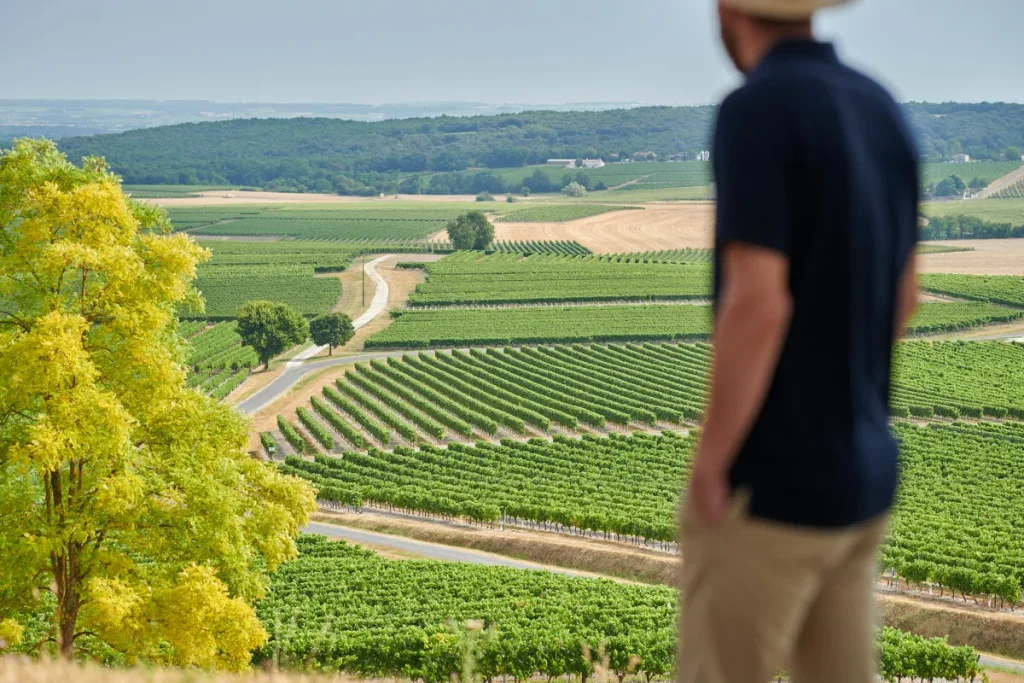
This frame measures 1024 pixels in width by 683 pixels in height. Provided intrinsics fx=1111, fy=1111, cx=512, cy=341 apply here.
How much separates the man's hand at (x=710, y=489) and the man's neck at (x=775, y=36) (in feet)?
3.78

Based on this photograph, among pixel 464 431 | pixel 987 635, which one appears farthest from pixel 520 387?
pixel 987 635

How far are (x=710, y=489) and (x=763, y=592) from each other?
1.08 ft

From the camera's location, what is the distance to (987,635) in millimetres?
28750

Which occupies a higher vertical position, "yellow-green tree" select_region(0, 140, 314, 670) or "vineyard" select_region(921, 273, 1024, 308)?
"yellow-green tree" select_region(0, 140, 314, 670)

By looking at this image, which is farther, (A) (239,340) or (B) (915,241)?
(A) (239,340)

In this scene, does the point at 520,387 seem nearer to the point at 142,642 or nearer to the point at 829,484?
the point at 142,642

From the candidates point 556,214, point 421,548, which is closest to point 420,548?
point 421,548

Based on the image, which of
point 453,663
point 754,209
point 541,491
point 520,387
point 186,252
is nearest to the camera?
point 754,209

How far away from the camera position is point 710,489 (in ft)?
9.90

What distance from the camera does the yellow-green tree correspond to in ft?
44.6

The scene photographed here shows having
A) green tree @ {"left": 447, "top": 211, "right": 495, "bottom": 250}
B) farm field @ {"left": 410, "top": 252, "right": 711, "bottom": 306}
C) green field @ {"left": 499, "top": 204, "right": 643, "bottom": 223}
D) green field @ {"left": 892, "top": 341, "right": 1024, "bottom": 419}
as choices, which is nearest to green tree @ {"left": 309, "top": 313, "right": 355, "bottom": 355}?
farm field @ {"left": 410, "top": 252, "right": 711, "bottom": 306}

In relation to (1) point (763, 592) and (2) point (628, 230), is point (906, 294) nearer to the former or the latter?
(1) point (763, 592)

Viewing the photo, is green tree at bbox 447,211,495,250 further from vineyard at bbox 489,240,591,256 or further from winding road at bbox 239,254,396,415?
winding road at bbox 239,254,396,415

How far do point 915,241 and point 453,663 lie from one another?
2248 centimetres
